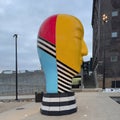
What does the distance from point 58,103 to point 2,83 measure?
4545 cm

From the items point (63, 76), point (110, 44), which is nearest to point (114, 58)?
point (110, 44)

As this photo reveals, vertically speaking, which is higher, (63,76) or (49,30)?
(49,30)

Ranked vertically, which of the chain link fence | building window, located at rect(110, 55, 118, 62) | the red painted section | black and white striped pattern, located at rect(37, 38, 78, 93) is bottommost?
the chain link fence

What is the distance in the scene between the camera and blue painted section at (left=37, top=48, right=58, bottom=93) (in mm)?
16031

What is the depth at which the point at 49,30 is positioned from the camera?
16.1m

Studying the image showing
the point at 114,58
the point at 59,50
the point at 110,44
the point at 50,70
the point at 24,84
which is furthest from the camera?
the point at 110,44

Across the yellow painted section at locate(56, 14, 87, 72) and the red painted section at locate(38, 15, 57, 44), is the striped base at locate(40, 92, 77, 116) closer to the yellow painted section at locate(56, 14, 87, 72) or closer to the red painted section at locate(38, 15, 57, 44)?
the yellow painted section at locate(56, 14, 87, 72)

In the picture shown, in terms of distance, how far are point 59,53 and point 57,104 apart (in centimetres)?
247

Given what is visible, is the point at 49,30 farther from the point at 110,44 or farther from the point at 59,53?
the point at 110,44

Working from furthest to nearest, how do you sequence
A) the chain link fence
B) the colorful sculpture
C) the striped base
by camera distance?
the chain link fence → the colorful sculpture → the striped base

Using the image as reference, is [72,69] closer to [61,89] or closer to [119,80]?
[61,89]

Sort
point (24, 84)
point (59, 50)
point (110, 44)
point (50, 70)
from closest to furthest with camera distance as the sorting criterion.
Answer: point (59, 50) < point (50, 70) < point (24, 84) < point (110, 44)

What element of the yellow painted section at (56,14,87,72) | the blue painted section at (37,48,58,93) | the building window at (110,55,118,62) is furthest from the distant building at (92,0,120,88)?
the blue painted section at (37,48,58,93)

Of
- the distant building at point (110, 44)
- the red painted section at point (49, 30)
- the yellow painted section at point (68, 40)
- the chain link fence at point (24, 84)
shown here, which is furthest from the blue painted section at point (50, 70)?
the distant building at point (110, 44)
